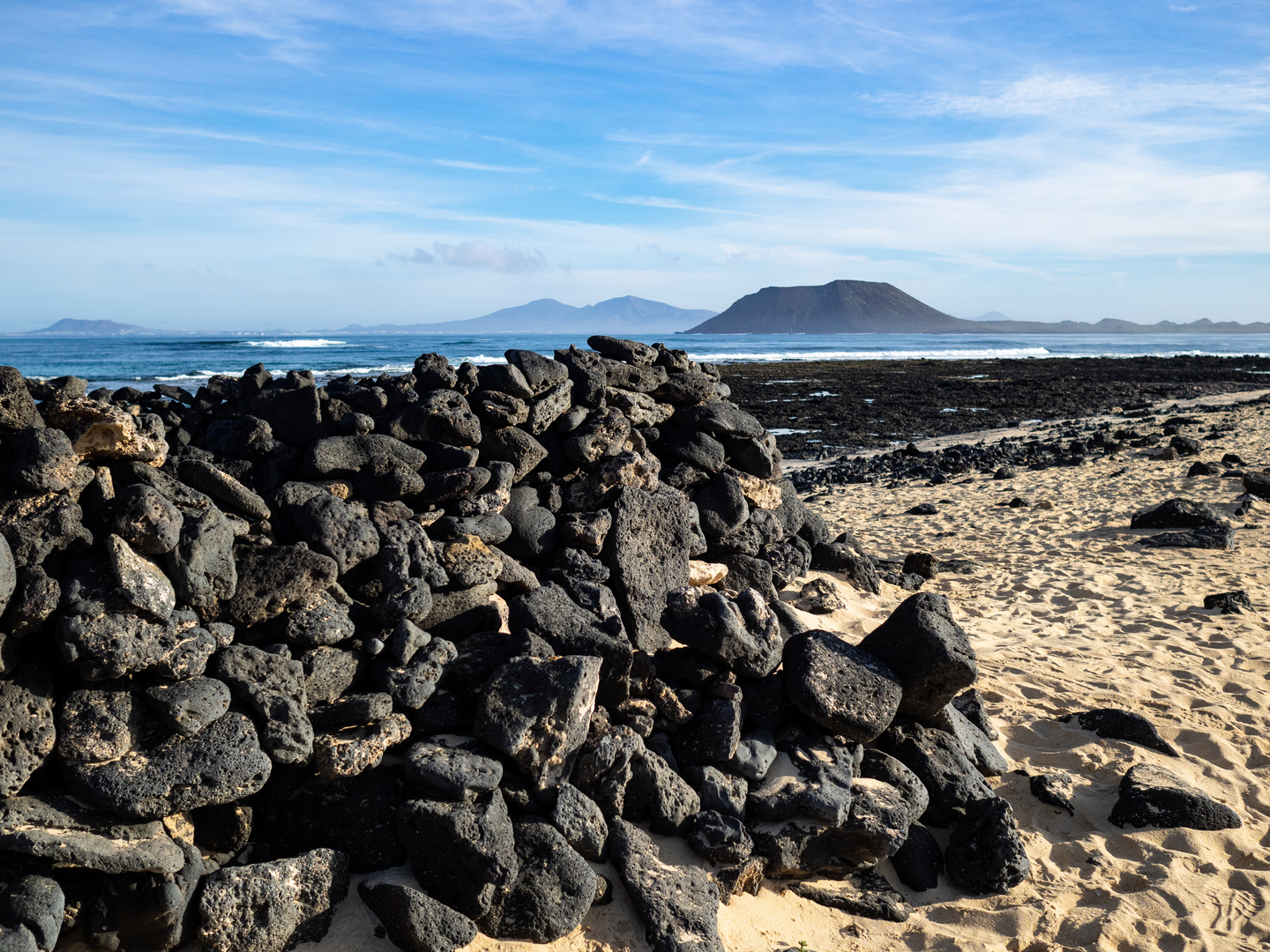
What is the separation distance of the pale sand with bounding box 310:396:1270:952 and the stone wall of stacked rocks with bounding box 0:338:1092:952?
0.20m

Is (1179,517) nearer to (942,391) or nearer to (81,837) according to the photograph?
(81,837)

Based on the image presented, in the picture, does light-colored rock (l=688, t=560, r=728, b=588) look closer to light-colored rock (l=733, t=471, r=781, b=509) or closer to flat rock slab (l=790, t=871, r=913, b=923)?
light-colored rock (l=733, t=471, r=781, b=509)

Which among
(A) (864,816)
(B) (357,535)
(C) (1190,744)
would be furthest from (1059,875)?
(B) (357,535)

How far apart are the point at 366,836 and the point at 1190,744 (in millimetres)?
5741

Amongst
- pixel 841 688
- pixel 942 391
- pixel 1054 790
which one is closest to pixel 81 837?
pixel 841 688

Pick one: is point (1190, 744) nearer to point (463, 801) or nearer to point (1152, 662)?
point (1152, 662)

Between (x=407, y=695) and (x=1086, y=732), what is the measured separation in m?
4.95

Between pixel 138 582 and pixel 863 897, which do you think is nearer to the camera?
pixel 138 582

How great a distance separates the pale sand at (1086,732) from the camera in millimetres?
4398

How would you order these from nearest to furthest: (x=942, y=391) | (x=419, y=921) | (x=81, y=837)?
(x=81, y=837)
(x=419, y=921)
(x=942, y=391)

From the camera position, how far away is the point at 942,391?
1432 inches

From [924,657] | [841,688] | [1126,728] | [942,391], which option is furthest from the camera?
[942,391]

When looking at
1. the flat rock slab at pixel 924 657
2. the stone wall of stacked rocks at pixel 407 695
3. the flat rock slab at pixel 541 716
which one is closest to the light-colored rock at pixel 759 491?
the stone wall of stacked rocks at pixel 407 695

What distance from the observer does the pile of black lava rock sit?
12.6ft
